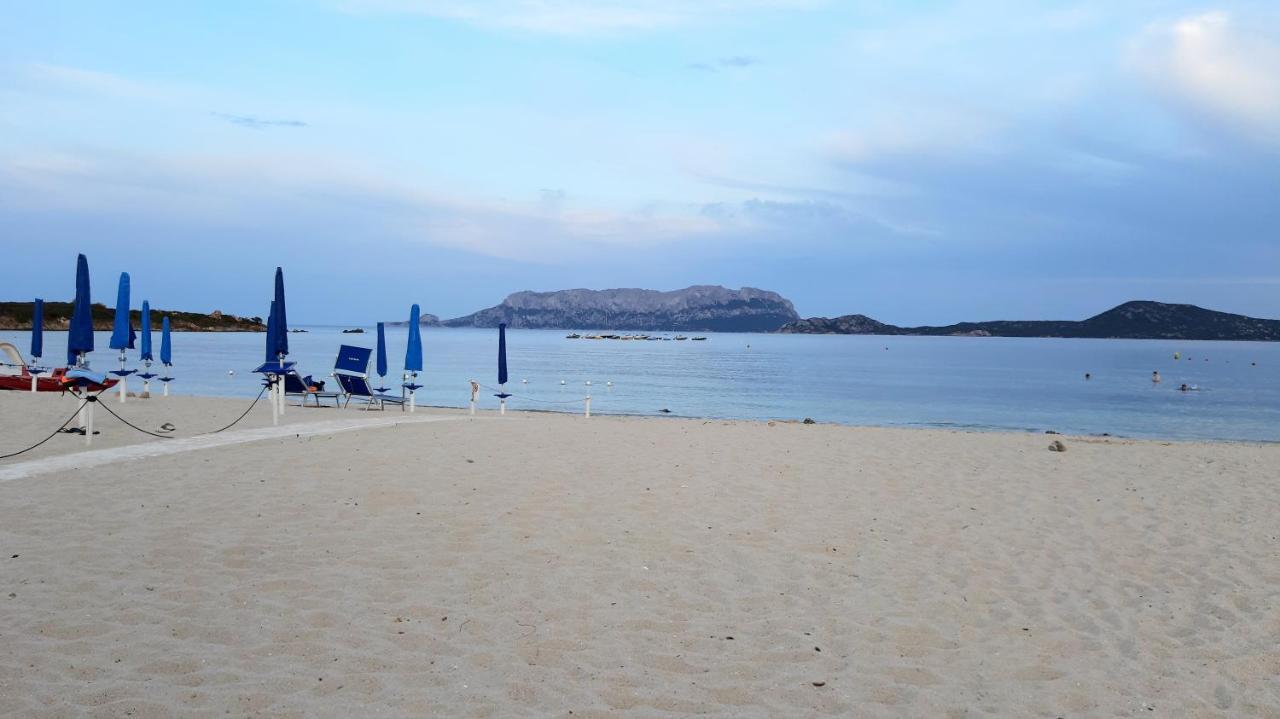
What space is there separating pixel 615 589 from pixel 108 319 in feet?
408

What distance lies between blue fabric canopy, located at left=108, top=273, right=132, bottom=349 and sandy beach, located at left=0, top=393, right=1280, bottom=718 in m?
7.99

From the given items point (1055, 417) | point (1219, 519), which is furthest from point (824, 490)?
point (1055, 417)

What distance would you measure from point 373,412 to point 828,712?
14.6m

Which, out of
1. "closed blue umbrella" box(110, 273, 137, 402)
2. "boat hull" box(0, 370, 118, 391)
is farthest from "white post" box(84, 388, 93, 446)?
"boat hull" box(0, 370, 118, 391)

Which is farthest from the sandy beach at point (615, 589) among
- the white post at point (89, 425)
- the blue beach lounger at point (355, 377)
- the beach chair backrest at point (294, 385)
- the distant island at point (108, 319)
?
the distant island at point (108, 319)

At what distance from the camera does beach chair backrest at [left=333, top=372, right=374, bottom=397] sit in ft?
62.0

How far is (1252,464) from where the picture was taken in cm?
1149

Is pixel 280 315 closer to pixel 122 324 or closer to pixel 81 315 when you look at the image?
pixel 81 315

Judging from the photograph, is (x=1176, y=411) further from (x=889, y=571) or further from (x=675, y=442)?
(x=889, y=571)

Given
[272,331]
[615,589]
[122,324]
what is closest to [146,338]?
[122,324]

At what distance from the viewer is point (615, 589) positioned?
17.0ft

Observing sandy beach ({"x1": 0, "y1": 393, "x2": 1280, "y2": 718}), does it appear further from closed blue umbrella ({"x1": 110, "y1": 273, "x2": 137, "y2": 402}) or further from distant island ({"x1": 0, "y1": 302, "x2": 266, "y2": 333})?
distant island ({"x1": 0, "y1": 302, "x2": 266, "y2": 333})

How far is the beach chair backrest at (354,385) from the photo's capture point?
18.9 m

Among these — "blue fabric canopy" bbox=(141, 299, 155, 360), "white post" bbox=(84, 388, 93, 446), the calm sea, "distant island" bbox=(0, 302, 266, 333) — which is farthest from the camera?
"distant island" bbox=(0, 302, 266, 333)
